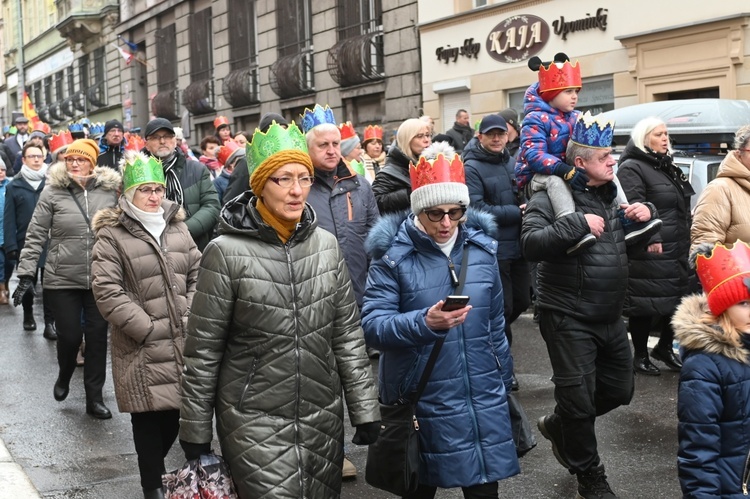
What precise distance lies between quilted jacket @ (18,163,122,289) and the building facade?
35.5 feet

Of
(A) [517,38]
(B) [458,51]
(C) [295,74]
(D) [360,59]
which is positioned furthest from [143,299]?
(C) [295,74]

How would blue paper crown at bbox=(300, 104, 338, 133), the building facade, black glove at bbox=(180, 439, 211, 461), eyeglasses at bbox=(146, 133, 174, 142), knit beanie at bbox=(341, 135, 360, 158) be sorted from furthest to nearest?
the building facade
knit beanie at bbox=(341, 135, 360, 158)
eyeglasses at bbox=(146, 133, 174, 142)
blue paper crown at bbox=(300, 104, 338, 133)
black glove at bbox=(180, 439, 211, 461)

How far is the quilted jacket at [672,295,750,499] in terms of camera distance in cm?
396

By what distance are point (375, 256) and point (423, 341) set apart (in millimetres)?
554

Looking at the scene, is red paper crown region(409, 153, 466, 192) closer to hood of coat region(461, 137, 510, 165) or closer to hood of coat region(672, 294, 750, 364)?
hood of coat region(672, 294, 750, 364)

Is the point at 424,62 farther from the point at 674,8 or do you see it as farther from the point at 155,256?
the point at 155,256

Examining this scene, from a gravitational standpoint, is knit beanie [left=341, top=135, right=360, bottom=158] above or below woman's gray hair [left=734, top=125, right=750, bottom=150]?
above

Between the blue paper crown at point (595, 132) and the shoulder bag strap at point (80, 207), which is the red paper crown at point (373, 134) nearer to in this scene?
the shoulder bag strap at point (80, 207)

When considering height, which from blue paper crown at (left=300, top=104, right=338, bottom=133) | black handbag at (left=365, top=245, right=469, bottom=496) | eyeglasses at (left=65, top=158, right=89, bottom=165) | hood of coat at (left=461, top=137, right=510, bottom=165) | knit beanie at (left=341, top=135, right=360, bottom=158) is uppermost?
blue paper crown at (left=300, top=104, right=338, bottom=133)

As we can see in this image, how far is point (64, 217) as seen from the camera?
8.37m

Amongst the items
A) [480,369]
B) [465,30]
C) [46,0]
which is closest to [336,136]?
[480,369]

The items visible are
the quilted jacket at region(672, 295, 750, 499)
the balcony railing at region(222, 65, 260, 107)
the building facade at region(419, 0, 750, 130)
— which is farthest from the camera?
the balcony railing at region(222, 65, 260, 107)

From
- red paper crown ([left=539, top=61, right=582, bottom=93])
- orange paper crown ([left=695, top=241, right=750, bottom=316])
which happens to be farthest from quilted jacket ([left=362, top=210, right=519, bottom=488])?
red paper crown ([left=539, top=61, right=582, bottom=93])

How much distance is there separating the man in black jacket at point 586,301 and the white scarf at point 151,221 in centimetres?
204
